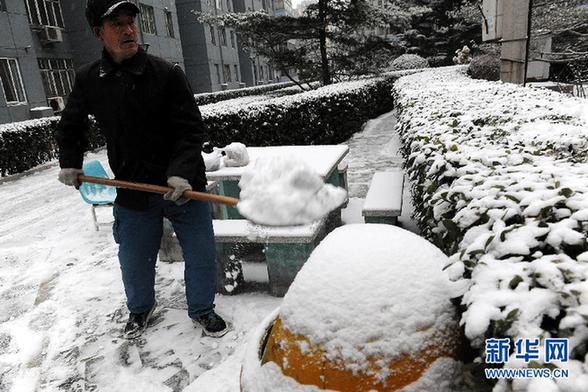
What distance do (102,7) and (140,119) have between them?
0.73 m

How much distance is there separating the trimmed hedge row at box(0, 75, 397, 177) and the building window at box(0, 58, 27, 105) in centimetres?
511

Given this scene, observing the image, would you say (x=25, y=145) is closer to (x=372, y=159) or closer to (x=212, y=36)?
(x=372, y=159)

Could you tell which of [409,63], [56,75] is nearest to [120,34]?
[56,75]

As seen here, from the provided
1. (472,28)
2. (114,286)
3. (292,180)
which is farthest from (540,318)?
(472,28)

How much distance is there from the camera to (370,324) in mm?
1540

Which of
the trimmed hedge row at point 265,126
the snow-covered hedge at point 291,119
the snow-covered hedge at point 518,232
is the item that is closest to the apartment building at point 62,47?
the trimmed hedge row at point 265,126

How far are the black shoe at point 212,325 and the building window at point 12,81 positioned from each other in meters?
17.2

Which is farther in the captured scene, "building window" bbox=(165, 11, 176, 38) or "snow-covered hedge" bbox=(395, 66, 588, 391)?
"building window" bbox=(165, 11, 176, 38)

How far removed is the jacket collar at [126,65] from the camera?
2843 millimetres

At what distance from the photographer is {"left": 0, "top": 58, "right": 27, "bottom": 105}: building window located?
1638cm

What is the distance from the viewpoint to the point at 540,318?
1.03 metres

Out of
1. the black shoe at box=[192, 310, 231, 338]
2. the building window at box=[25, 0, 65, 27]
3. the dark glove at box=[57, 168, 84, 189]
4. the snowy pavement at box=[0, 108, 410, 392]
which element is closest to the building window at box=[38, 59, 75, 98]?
the building window at box=[25, 0, 65, 27]

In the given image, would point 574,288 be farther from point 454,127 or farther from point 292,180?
point 454,127

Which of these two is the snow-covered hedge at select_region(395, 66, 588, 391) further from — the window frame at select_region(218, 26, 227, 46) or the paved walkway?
the window frame at select_region(218, 26, 227, 46)
